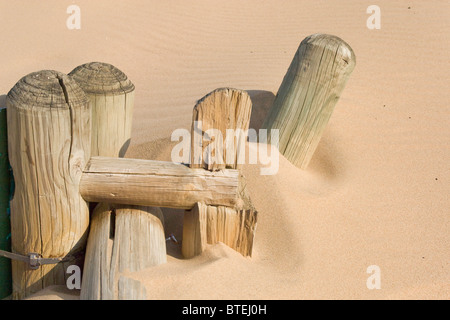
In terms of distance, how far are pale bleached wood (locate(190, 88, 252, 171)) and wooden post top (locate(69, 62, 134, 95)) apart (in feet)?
2.08

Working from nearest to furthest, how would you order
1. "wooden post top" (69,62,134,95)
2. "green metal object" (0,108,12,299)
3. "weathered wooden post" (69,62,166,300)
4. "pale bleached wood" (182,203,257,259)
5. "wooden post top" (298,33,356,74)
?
"weathered wooden post" (69,62,166,300)
"green metal object" (0,108,12,299)
"pale bleached wood" (182,203,257,259)
"wooden post top" (69,62,134,95)
"wooden post top" (298,33,356,74)

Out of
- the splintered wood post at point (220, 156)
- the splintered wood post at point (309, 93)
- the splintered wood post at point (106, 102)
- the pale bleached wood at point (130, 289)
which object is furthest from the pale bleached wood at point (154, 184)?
the splintered wood post at point (309, 93)

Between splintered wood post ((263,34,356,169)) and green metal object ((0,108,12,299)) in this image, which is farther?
splintered wood post ((263,34,356,169))

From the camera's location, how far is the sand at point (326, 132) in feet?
10.6

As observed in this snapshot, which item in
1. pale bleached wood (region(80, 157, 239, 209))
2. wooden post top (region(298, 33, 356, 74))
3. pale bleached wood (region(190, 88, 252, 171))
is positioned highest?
wooden post top (region(298, 33, 356, 74))

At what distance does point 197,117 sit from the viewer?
3115 mm

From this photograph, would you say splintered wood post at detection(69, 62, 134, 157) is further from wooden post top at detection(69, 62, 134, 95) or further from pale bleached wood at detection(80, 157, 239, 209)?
pale bleached wood at detection(80, 157, 239, 209)

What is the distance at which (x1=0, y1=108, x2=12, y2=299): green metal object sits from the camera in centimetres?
298

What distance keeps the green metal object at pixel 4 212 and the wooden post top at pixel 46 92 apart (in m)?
0.21

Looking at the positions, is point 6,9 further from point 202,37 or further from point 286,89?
point 286,89

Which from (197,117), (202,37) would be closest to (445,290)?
(197,117)

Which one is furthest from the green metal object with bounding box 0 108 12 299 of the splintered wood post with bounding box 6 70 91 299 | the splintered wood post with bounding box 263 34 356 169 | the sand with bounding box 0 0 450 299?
the splintered wood post with bounding box 263 34 356 169

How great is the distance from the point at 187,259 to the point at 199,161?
24.1 inches

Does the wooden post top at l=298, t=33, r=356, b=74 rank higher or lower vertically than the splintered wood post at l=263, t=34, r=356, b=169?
higher
